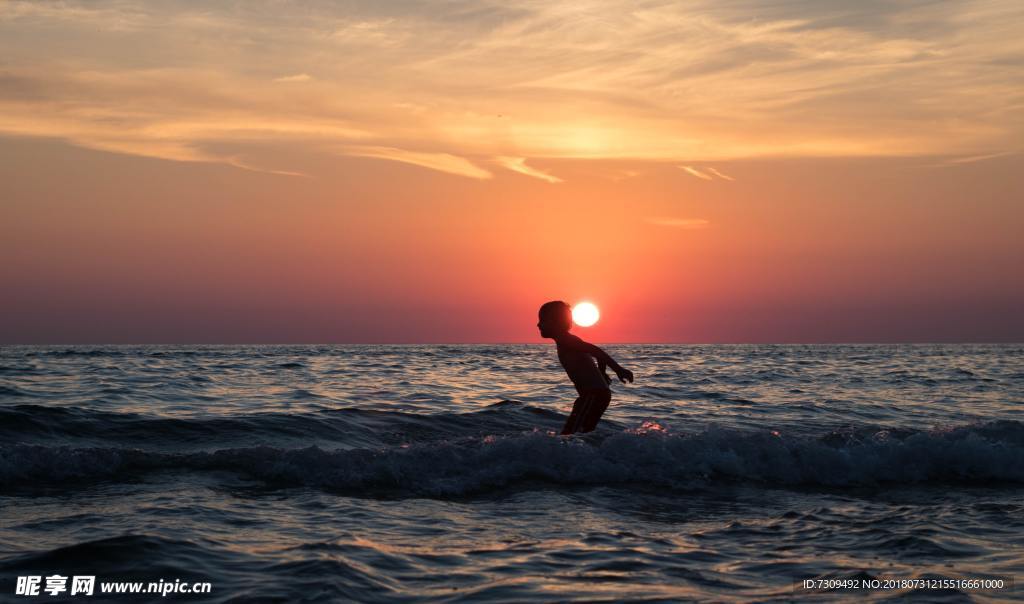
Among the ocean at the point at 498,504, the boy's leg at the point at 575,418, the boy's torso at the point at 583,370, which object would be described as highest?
the boy's torso at the point at 583,370

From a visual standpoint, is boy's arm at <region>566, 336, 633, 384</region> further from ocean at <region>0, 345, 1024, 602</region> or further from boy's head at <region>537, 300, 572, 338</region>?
ocean at <region>0, 345, 1024, 602</region>

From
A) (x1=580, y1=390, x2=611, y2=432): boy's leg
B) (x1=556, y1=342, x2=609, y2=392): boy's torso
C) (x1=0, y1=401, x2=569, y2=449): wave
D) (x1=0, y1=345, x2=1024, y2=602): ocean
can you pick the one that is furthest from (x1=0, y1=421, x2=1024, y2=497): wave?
(x1=0, y1=401, x2=569, y2=449): wave

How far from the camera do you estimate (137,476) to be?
30.2 feet

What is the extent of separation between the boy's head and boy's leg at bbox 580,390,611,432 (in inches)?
36.8

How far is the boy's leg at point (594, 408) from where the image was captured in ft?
35.6

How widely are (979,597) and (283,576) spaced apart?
447 cm

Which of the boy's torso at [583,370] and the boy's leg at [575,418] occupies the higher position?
the boy's torso at [583,370]

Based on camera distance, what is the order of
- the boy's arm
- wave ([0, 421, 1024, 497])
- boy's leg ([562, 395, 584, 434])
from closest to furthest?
1. wave ([0, 421, 1024, 497])
2. the boy's arm
3. boy's leg ([562, 395, 584, 434])

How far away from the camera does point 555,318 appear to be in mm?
10711

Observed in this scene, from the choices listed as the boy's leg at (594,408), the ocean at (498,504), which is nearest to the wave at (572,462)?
the ocean at (498,504)

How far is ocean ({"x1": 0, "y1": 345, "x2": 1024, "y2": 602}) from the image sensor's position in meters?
5.65

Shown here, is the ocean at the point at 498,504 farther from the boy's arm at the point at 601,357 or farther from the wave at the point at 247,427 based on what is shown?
the boy's arm at the point at 601,357

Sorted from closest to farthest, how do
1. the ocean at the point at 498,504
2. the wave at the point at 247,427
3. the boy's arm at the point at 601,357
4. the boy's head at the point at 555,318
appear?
the ocean at the point at 498,504
the boy's arm at the point at 601,357
the boy's head at the point at 555,318
the wave at the point at 247,427

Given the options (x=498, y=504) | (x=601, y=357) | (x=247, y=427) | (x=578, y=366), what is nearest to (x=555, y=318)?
(x=578, y=366)
